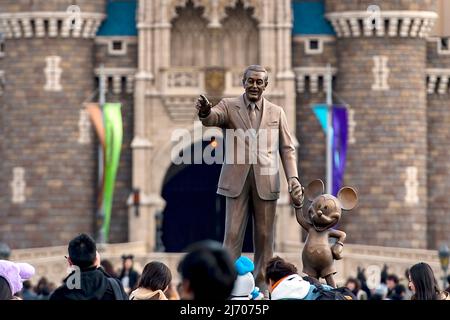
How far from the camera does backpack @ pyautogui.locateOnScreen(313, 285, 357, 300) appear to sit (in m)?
18.4

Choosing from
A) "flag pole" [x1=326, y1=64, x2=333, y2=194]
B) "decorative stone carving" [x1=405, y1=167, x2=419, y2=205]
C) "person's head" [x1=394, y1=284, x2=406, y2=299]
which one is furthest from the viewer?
"decorative stone carving" [x1=405, y1=167, x2=419, y2=205]

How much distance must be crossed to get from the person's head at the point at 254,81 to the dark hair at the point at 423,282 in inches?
121

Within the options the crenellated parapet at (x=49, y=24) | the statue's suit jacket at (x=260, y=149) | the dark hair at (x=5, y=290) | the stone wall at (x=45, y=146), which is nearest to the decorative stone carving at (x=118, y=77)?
the stone wall at (x=45, y=146)

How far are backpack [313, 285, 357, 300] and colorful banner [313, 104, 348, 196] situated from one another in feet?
132

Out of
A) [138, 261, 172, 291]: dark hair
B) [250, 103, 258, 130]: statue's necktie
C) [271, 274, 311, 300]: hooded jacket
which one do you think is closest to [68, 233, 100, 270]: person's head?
[271, 274, 311, 300]: hooded jacket

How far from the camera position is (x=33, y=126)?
6162cm

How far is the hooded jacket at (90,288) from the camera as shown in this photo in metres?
17.6

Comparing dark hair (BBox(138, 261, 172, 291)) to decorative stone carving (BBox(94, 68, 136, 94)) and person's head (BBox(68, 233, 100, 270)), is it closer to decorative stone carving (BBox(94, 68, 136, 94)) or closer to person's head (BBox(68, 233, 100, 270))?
person's head (BBox(68, 233, 100, 270))

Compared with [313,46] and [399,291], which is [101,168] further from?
[399,291]

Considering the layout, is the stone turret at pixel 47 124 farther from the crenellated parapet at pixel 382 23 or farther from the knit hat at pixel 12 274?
the knit hat at pixel 12 274

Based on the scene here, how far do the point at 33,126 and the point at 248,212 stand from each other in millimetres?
39447

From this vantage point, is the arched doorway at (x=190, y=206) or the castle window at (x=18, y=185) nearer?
Result: the castle window at (x=18, y=185)
